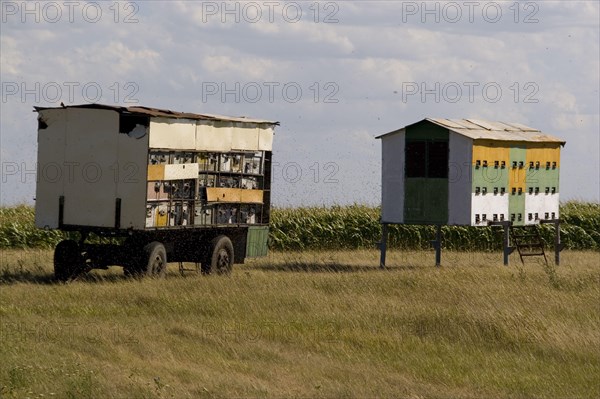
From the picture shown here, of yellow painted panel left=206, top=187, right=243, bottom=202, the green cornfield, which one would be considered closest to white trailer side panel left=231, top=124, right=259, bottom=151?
yellow painted panel left=206, top=187, right=243, bottom=202

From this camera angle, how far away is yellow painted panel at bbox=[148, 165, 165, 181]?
22.6 meters

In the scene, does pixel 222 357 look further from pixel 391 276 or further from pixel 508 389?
pixel 391 276

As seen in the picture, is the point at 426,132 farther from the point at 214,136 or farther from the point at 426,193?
the point at 214,136

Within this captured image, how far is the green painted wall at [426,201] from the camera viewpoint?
28281mm

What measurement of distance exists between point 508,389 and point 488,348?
311 centimetres

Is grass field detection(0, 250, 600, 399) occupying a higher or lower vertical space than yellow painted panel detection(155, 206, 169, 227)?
lower

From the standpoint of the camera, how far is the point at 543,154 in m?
30.5

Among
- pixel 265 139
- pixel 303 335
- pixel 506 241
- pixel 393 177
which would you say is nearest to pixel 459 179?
pixel 393 177

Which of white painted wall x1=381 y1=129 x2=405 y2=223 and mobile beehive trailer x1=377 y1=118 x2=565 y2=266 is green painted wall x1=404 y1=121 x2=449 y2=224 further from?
white painted wall x1=381 y1=129 x2=405 y2=223

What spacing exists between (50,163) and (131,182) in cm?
204

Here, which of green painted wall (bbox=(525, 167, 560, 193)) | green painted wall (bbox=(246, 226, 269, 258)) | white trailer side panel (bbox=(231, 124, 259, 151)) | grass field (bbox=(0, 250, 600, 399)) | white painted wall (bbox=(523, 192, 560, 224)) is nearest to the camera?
grass field (bbox=(0, 250, 600, 399))

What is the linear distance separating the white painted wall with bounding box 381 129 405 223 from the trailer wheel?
726 cm

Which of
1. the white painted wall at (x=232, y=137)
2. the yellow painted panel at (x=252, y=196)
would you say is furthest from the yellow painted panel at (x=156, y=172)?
the yellow painted panel at (x=252, y=196)

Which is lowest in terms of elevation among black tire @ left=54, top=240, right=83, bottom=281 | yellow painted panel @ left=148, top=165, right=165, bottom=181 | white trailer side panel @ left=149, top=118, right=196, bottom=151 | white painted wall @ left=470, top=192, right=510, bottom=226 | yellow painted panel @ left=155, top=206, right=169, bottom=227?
black tire @ left=54, top=240, right=83, bottom=281
